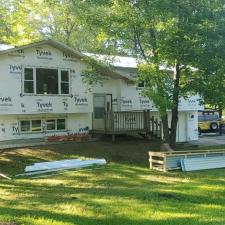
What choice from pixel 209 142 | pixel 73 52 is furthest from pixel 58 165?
pixel 209 142

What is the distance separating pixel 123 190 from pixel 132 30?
397 inches

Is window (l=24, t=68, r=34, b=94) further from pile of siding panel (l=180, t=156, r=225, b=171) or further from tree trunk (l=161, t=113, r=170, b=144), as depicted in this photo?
pile of siding panel (l=180, t=156, r=225, b=171)

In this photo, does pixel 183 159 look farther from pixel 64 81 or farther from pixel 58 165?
pixel 64 81

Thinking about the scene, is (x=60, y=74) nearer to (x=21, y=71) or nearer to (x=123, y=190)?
(x=21, y=71)

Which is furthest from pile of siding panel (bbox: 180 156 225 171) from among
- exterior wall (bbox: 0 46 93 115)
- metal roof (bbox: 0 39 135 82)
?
exterior wall (bbox: 0 46 93 115)

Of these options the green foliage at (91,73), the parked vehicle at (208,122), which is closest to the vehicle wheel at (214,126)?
the parked vehicle at (208,122)

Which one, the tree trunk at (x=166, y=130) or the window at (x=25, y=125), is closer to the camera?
the tree trunk at (x=166, y=130)

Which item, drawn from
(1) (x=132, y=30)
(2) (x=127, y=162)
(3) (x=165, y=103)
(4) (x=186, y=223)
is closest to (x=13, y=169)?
(2) (x=127, y=162)

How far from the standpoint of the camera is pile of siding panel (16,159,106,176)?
16703 millimetres

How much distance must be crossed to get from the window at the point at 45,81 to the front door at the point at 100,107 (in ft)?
Result: 8.08

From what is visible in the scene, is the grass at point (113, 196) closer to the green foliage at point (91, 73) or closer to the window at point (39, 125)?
the window at point (39, 125)

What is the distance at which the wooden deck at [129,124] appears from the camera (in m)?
24.6

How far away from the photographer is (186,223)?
9.00m

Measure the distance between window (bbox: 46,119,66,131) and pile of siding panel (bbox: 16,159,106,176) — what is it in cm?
598
